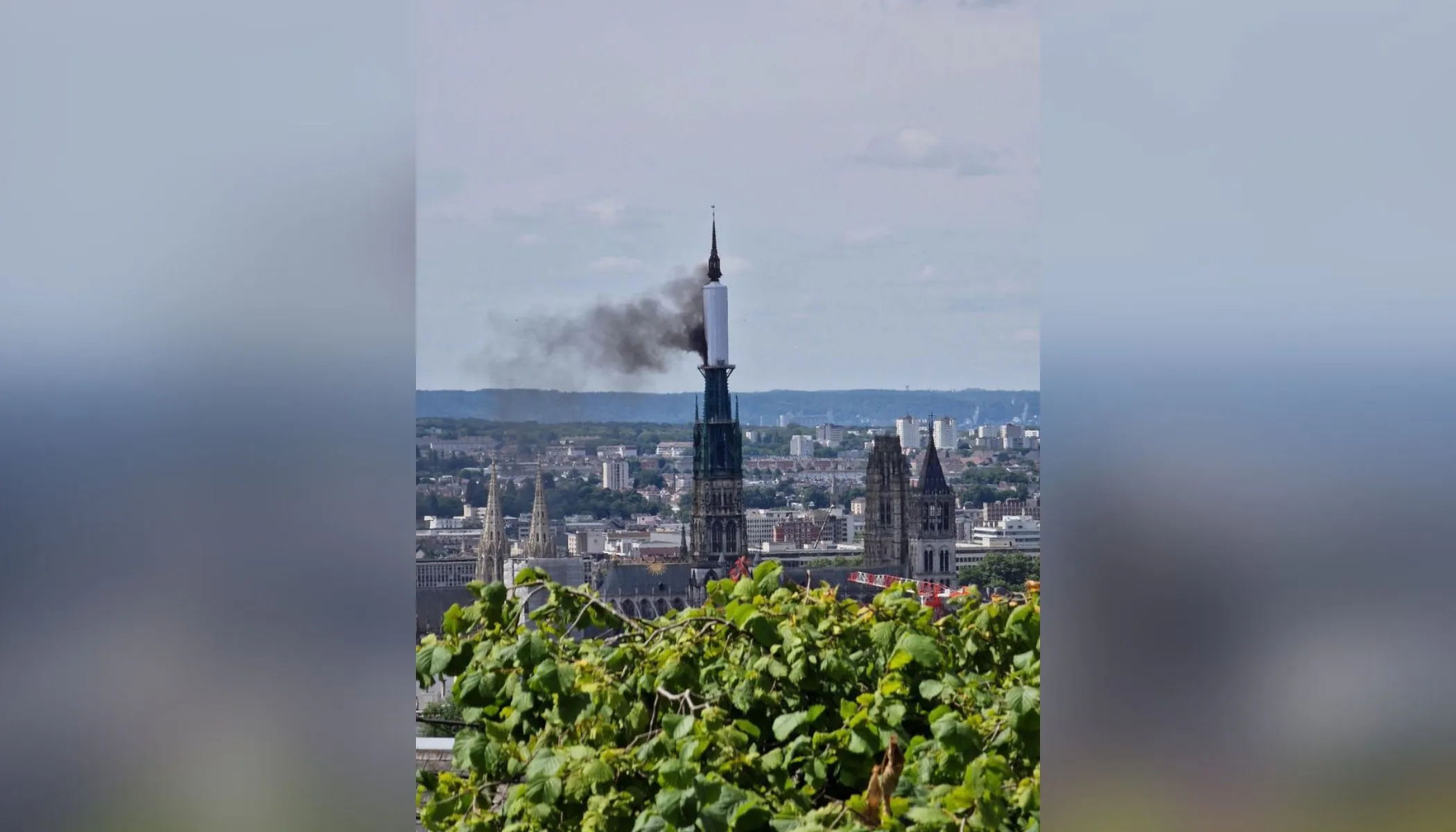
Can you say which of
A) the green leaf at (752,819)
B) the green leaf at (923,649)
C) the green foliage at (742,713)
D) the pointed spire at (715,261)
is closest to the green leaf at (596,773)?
the green foliage at (742,713)

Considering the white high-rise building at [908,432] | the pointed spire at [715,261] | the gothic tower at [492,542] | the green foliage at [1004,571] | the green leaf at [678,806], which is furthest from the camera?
the pointed spire at [715,261]

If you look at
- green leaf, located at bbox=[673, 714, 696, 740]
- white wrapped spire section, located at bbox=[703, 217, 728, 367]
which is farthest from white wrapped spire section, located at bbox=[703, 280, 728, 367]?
green leaf, located at bbox=[673, 714, 696, 740]

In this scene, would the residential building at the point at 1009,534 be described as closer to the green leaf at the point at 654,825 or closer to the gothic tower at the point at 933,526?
the gothic tower at the point at 933,526

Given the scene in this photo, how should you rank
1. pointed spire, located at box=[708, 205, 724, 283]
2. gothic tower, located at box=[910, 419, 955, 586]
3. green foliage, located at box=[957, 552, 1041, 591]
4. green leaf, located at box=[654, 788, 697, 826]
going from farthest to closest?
pointed spire, located at box=[708, 205, 724, 283] → gothic tower, located at box=[910, 419, 955, 586] → green foliage, located at box=[957, 552, 1041, 591] → green leaf, located at box=[654, 788, 697, 826]

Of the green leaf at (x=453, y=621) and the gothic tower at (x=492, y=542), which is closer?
the green leaf at (x=453, y=621)

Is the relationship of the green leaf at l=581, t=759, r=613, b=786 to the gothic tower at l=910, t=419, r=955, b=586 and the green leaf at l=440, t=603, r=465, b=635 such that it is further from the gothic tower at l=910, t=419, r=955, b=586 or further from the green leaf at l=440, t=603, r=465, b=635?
the gothic tower at l=910, t=419, r=955, b=586
